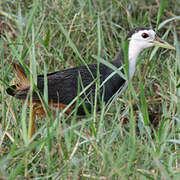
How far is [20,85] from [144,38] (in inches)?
45.4

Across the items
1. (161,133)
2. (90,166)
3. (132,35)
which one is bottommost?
(90,166)

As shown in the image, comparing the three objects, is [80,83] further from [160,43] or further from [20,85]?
[160,43]

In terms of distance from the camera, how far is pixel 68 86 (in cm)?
362

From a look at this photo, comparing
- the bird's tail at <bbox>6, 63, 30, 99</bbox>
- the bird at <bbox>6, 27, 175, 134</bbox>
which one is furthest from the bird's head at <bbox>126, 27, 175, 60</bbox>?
the bird's tail at <bbox>6, 63, 30, 99</bbox>

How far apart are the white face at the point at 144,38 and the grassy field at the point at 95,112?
0.12 meters

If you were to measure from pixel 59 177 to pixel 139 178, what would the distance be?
18.3 inches

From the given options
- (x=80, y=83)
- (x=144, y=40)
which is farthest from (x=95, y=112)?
(x=144, y=40)

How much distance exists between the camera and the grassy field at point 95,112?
2.51 meters

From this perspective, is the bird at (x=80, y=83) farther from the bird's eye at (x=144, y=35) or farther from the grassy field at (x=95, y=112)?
the grassy field at (x=95, y=112)

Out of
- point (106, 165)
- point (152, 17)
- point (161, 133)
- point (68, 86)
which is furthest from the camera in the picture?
point (152, 17)

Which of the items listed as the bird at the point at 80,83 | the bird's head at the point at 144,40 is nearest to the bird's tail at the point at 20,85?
the bird at the point at 80,83

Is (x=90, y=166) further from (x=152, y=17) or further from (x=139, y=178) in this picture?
(x=152, y=17)

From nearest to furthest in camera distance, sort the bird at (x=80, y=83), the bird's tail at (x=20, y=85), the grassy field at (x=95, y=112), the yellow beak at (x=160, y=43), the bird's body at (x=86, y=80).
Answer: the grassy field at (x=95, y=112), the bird's tail at (x=20, y=85), the bird at (x=80, y=83), the bird's body at (x=86, y=80), the yellow beak at (x=160, y=43)

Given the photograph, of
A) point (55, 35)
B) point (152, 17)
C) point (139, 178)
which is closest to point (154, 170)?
point (139, 178)
